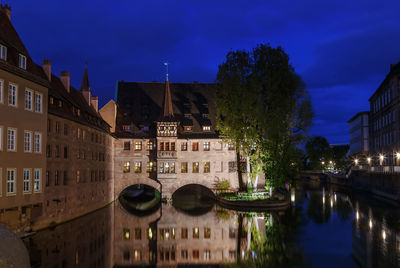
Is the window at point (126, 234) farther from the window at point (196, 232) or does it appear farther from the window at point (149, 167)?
the window at point (149, 167)

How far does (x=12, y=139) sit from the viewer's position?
26656 mm

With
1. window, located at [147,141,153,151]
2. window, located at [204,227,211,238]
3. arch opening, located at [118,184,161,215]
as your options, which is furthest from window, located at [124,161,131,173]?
window, located at [204,227,211,238]

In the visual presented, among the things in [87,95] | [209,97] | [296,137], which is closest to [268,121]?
[296,137]

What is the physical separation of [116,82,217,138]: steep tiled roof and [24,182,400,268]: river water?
18425 mm

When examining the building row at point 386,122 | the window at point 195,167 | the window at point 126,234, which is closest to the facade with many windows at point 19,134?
the window at point 126,234

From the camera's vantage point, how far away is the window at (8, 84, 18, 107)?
2641cm

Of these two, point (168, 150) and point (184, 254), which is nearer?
point (184, 254)

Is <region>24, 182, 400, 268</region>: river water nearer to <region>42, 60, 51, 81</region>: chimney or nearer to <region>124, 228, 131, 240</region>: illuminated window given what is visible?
<region>124, 228, 131, 240</region>: illuminated window

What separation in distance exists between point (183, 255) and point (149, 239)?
5.42 metres

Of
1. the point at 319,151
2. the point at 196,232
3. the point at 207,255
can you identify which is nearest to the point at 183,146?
the point at 196,232

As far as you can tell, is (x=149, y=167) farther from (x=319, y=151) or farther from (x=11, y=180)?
(x=319, y=151)

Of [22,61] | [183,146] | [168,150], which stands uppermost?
[22,61]

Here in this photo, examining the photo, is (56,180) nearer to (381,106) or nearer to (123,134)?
(123,134)

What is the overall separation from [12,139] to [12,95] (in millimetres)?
2898
